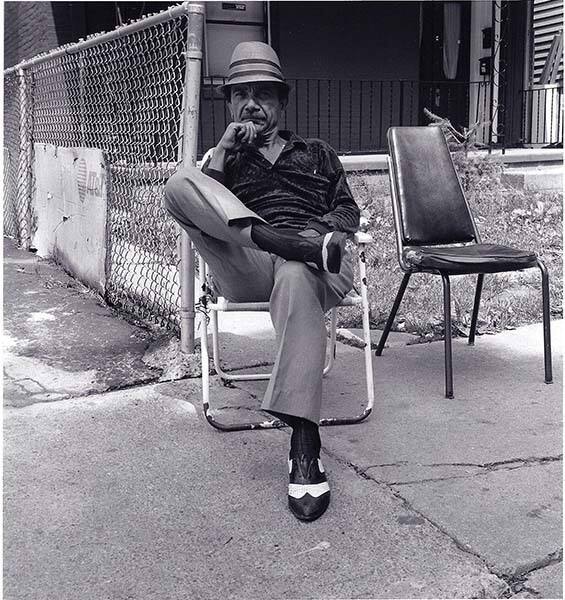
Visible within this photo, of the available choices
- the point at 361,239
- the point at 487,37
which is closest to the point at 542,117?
the point at 487,37

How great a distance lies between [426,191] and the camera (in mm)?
4215

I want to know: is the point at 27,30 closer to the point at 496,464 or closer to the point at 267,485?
the point at 267,485

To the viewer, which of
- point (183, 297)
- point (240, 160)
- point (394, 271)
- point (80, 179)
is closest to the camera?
point (240, 160)

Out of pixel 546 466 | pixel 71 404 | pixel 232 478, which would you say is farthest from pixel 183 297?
pixel 546 466

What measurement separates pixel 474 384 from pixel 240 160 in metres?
1.53

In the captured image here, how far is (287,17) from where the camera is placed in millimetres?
10117

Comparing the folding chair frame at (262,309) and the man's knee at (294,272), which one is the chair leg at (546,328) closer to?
the folding chair frame at (262,309)

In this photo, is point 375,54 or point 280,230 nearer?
point 280,230

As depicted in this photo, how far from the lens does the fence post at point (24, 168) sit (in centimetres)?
725

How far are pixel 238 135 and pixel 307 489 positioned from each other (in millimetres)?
1414

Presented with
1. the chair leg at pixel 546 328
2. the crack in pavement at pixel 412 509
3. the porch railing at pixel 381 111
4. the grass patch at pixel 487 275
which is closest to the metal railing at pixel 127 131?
the grass patch at pixel 487 275

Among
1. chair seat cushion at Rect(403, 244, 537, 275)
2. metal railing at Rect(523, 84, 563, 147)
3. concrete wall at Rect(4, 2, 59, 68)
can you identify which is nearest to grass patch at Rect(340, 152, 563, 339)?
chair seat cushion at Rect(403, 244, 537, 275)

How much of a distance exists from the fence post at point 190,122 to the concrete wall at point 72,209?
4.61ft

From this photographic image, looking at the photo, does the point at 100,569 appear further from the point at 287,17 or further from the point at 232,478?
the point at 287,17
